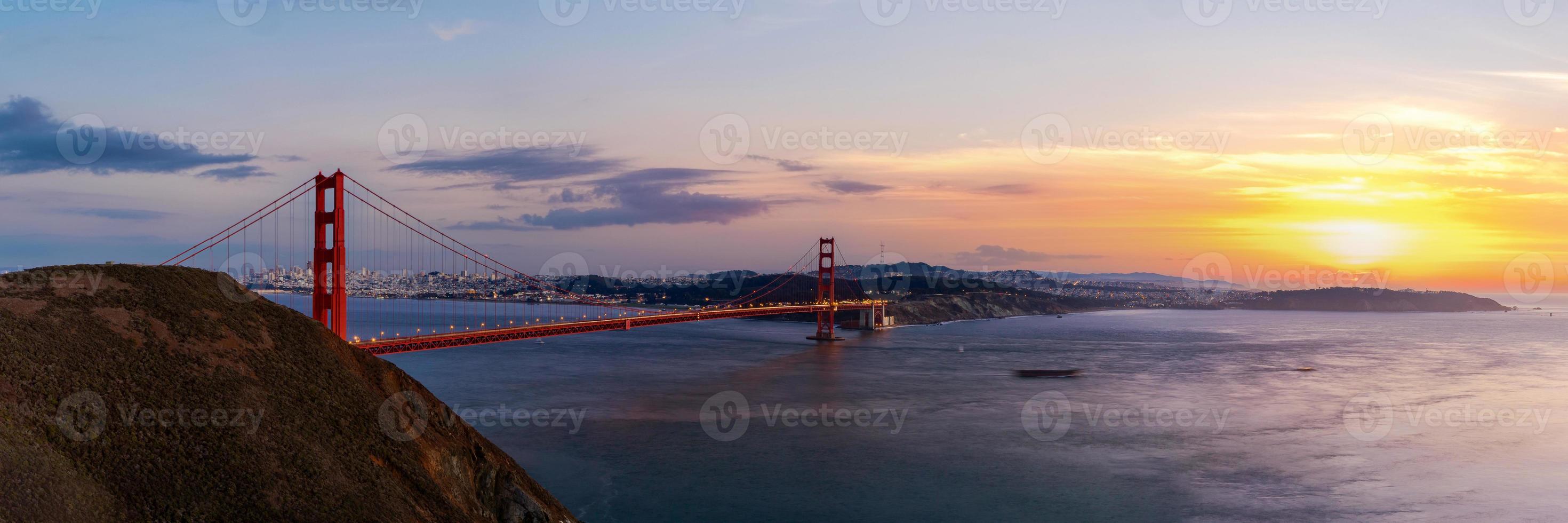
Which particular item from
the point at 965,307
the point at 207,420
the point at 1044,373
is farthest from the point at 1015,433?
the point at 965,307

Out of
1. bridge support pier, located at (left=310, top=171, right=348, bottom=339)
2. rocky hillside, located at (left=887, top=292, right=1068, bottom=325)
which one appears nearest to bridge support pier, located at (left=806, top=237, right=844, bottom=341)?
rocky hillside, located at (left=887, top=292, right=1068, bottom=325)

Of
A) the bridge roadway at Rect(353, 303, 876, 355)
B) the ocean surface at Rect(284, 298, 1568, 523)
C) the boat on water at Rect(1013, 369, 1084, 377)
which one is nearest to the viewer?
the ocean surface at Rect(284, 298, 1568, 523)

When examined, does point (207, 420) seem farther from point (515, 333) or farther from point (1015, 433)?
point (1015, 433)

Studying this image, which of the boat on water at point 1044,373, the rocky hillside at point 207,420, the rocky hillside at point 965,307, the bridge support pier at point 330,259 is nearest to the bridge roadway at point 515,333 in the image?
the bridge support pier at point 330,259

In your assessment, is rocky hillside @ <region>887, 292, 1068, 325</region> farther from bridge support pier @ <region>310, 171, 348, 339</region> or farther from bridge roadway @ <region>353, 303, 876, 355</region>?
bridge support pier @ <region>310, 171, 348, 339</region>

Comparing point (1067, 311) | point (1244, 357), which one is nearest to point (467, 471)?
point (1244, 357)

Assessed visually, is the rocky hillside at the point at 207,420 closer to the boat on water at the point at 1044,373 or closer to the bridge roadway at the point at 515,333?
→ the bridge roadway at the point at 515,333
